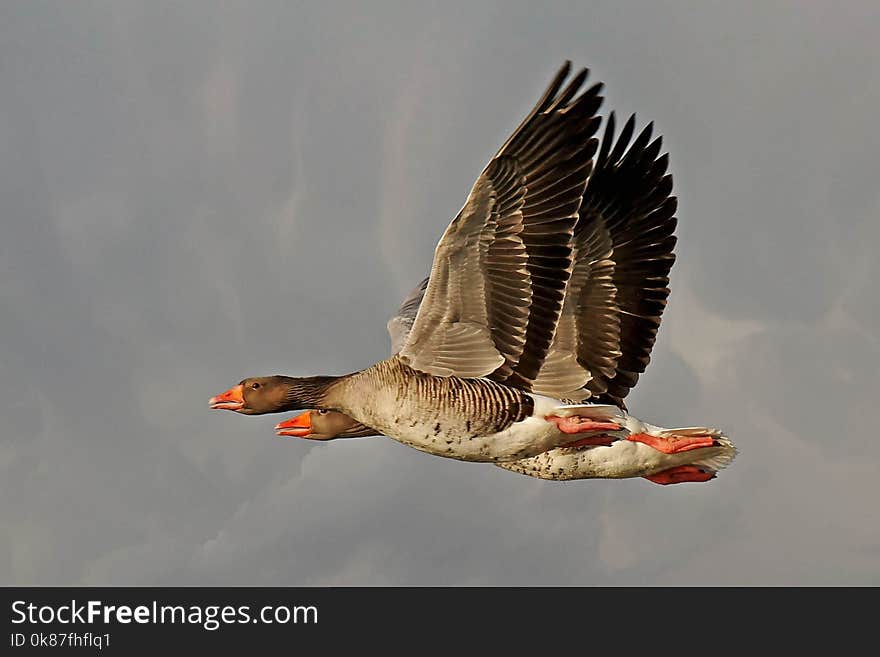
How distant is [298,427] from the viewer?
1705cm

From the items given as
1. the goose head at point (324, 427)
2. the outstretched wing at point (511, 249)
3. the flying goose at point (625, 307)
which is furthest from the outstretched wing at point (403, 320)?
the outstretched wing at point (511, 249)

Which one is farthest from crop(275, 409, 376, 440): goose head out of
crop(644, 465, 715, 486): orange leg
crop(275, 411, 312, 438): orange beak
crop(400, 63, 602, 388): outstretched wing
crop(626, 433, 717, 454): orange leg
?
crop(644, 465, 715, 486): orange leg

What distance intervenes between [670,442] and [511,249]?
3.68m

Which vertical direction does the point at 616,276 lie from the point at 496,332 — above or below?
above

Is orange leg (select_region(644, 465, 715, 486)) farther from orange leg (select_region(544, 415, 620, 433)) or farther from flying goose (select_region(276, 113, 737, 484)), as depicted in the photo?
orange leg (select_region(544, 415, 620, 433))

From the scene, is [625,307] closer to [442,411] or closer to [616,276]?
[616,276]

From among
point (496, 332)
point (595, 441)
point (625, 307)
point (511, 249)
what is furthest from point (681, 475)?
point (511, 249)

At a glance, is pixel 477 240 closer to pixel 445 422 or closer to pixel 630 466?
pixel 445 422

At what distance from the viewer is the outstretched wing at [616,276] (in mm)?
17859

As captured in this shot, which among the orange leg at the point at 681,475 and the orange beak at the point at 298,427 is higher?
the orange beak at the point at 298,427

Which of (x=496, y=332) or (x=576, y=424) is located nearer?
(x=496, y=332)

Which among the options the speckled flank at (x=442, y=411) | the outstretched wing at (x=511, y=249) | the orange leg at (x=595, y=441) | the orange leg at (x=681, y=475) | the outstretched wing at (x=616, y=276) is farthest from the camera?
the outstretched wing at (x=616, y=276)

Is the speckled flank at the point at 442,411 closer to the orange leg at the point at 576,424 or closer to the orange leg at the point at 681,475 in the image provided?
the orange leg at the point at 576,424

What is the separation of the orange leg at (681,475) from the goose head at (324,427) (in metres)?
3.60
